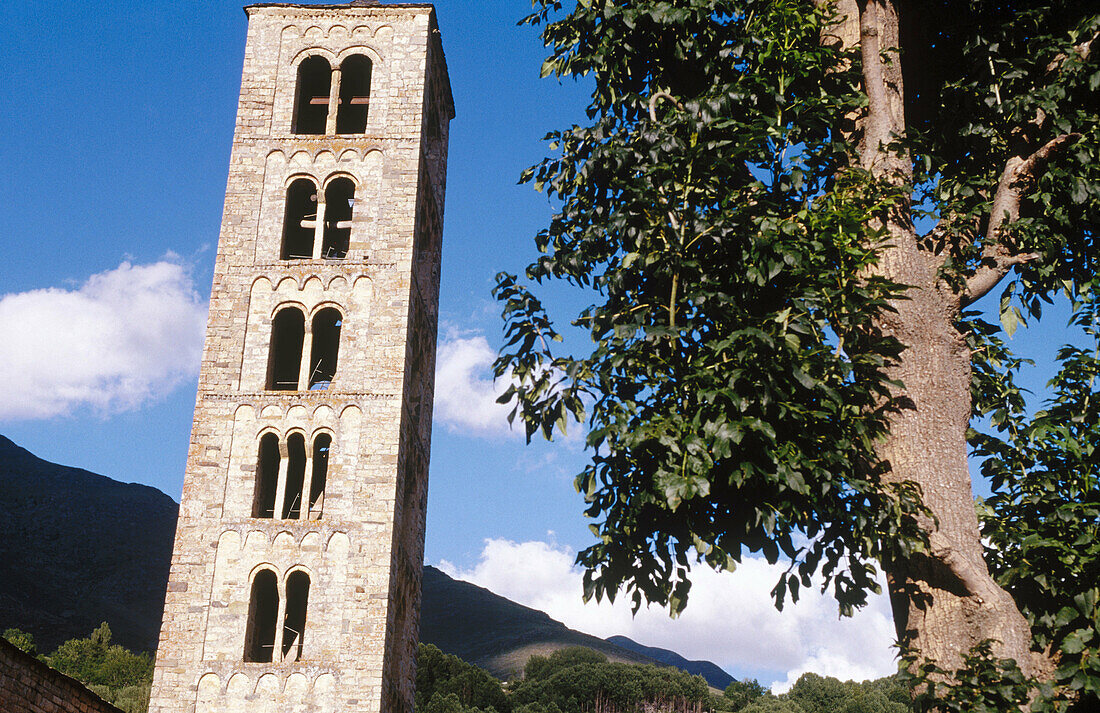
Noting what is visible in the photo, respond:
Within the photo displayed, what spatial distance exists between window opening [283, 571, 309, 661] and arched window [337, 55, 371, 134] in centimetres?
1243

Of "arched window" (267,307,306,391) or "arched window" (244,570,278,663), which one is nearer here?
"arched window" (244,570,278,663)

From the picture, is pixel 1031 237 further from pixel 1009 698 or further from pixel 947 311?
pixel 1009 698

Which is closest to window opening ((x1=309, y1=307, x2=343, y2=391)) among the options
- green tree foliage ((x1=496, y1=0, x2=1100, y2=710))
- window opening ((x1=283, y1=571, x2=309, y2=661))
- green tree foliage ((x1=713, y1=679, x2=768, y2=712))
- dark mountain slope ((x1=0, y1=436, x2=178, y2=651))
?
window opening ((x1=283, y1=571, x2=309, y2=661))

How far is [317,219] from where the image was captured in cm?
2814

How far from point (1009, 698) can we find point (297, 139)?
81.9ft

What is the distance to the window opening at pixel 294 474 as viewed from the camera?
25.7 m

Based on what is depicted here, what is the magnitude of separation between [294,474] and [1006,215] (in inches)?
786

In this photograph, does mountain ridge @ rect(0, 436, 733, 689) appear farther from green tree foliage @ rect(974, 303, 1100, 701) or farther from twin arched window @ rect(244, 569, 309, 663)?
green tree foliage @ rect(974, 303, 1100, 701)

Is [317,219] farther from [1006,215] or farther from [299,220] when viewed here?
[1006,215]

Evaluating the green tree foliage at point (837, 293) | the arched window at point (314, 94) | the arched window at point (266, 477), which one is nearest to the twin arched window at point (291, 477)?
the arched window at point (266, 477)

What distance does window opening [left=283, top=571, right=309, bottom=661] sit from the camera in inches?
955

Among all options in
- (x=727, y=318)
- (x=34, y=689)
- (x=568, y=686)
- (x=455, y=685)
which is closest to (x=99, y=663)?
(x=455, y=685)

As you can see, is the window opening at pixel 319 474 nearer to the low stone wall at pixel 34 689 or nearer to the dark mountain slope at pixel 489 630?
the low stone wall at pixel 34 689

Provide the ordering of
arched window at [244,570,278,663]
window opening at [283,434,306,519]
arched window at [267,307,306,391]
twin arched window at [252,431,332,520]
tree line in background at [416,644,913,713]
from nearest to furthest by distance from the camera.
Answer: arched window at [244,570,278,663] < twin arched window at [252,431,332,520] < window opening at [283,434,306,519] < arched window at [267,307,306,391] < tree line in background at [416,644,913,713]
